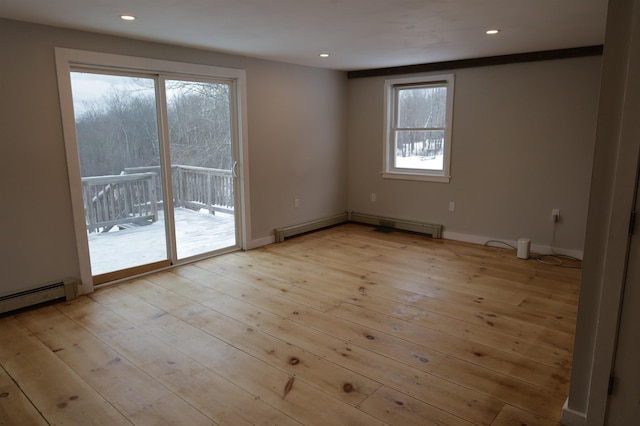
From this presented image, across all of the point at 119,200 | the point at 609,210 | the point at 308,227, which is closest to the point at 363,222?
the point at 308,227

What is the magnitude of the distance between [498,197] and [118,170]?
14.3 ft

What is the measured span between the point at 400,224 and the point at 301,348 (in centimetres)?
357

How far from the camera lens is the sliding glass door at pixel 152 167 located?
12.5 ft

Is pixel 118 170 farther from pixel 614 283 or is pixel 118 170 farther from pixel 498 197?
pixel 498 197

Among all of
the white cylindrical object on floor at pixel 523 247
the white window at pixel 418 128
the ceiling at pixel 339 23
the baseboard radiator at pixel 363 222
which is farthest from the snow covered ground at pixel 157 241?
the white cylindrical object on floor at pixel 523 247

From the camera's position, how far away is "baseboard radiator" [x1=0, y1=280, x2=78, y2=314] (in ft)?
10.9

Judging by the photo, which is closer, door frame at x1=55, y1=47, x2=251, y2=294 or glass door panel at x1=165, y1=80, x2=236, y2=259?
door frame at x1=55, y1=47, x2=251, y2=294

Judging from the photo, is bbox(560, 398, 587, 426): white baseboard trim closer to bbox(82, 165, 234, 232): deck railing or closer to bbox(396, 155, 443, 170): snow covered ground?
bbox(82, 165, 234, 232): deck railing

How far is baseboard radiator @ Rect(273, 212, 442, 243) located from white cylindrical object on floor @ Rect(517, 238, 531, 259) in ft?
3.74

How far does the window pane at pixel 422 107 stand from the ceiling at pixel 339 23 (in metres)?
A: 1.02

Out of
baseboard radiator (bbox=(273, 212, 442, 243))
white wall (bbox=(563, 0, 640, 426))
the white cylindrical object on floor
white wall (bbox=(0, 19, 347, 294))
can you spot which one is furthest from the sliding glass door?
white wall (bbox=(563, 0, 640, 426))

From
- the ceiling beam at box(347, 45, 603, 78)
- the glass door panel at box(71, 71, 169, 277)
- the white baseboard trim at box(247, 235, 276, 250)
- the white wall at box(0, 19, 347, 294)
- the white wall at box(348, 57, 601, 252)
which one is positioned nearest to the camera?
the white wall at box(0, 19, 347, 294)

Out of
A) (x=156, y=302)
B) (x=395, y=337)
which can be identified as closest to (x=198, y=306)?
(x=156, y=302)

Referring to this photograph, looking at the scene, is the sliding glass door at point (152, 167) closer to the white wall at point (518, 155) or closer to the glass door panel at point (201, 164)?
the glass door panel at point (201, 164)
